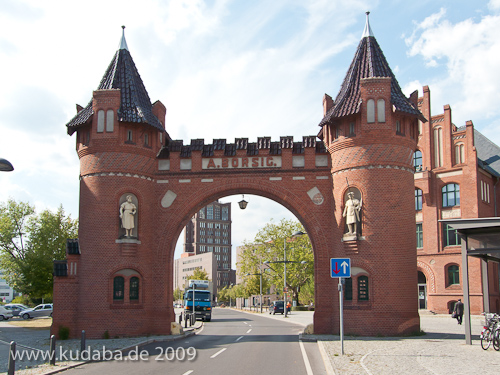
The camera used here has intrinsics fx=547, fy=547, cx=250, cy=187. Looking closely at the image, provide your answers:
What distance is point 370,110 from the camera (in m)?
23.4

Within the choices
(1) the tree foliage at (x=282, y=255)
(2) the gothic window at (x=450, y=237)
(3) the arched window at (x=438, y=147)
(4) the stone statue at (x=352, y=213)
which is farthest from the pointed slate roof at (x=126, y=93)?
(1) the tree foliage at (x=282, y=255)

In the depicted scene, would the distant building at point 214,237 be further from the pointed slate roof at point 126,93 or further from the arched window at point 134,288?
the arched window at point 134,288

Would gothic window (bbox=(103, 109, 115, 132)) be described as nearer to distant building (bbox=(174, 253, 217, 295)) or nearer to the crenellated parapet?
the crenellated parapet

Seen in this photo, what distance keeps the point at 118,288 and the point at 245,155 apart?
26.8ft

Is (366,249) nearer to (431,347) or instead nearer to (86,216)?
(431,347)

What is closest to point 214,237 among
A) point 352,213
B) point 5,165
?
point 352,213

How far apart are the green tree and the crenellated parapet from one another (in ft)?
68.7

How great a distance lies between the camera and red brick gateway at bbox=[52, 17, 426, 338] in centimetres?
2283

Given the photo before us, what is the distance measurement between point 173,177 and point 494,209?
3198 cm

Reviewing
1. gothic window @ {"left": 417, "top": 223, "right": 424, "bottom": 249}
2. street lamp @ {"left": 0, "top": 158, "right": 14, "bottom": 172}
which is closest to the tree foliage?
gothic window @ {"left": 417, "top": 223, "right": 424, "bottom": 249}

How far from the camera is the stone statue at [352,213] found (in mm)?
23000

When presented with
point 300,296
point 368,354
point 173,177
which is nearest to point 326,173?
point 173,177

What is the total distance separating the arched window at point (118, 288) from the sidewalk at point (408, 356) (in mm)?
8710

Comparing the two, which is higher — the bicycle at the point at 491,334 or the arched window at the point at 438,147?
the arched window at the point at 438,147
